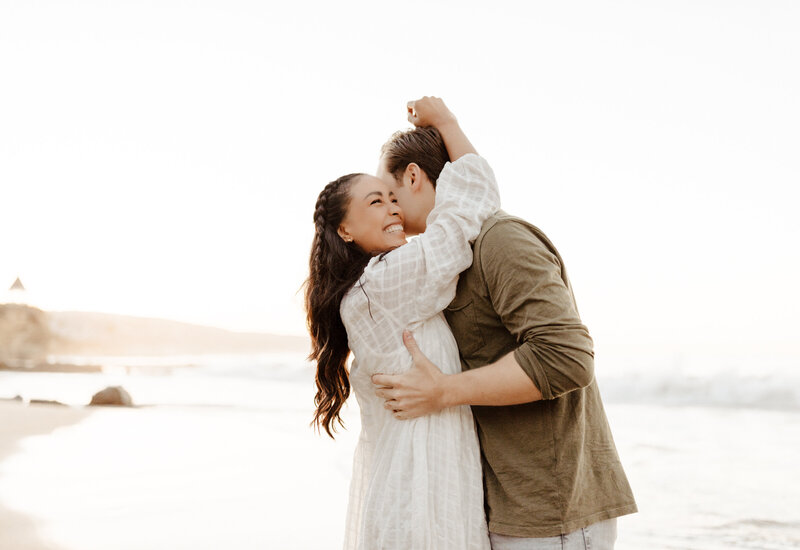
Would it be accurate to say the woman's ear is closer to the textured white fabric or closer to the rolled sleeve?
the textured white fabric

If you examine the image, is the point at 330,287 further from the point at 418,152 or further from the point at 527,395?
the point at 527,395

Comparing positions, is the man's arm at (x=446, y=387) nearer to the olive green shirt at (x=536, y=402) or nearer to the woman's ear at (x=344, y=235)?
the olive green shirt at (x=536, y=402)

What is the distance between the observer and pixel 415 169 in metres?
2.35

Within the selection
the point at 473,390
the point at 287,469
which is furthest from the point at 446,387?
the point at 287,469

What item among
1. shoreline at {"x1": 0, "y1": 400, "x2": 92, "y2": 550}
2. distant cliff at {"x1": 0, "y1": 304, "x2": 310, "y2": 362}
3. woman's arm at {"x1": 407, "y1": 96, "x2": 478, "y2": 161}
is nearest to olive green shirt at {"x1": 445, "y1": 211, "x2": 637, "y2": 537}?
woman's arm at {"x1": 407, "y1": 96, "x2": 478, "y2": 161}

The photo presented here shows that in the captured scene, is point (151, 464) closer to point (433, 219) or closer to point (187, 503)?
point (187, 503)

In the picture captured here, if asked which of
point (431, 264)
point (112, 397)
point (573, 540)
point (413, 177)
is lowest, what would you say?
point (112, 397)

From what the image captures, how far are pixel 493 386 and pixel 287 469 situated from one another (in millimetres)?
5333

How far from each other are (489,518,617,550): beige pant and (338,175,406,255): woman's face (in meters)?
0.93

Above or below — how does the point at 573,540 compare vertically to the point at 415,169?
below

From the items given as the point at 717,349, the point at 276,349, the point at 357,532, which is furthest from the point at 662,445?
the point at 276,349

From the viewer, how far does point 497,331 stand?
2014mm

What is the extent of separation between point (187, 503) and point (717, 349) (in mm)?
14043

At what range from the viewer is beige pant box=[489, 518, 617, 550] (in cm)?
187
